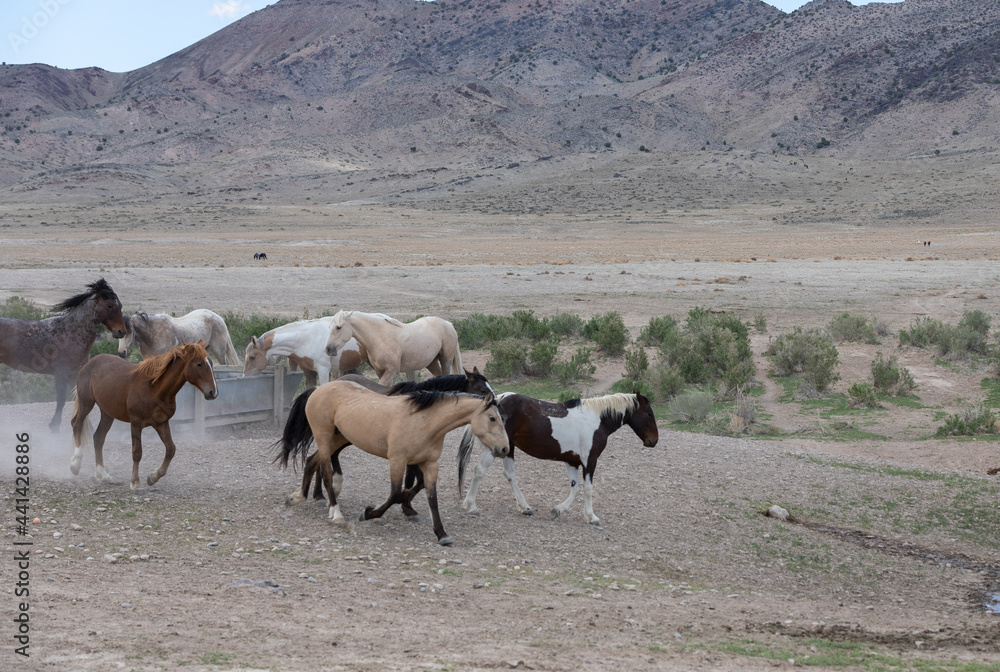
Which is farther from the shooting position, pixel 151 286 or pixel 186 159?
pixel 186 159

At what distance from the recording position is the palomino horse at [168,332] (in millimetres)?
12820

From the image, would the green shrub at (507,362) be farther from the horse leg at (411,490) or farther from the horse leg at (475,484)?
the horse leg at (411,490)

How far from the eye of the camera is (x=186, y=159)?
125 m

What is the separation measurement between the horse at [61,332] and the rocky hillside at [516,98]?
89.0 meters

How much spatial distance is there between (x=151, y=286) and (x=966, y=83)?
387 feet

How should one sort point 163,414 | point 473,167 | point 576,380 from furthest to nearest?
1. point 473,167
2. point 576,380
3. point 163,414

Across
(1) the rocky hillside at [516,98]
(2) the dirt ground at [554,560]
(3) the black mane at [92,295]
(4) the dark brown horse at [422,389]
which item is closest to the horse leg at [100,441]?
(2) the dirt ground at [554,560]

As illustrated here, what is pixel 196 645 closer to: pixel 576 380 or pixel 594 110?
pixel 576 380

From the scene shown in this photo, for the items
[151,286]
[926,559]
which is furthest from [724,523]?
[151,286]

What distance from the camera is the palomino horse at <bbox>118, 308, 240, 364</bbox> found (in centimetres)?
1282

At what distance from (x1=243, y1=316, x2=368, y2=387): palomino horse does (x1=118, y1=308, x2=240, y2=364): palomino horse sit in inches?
34.4

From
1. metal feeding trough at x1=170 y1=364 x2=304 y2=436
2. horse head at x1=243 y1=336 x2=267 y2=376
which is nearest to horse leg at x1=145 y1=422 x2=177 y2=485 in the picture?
metal feeding trough at x1=170 y1=364 x2=304 y2=436

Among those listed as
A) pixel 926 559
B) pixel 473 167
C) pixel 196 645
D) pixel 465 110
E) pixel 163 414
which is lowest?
pixel 926 559

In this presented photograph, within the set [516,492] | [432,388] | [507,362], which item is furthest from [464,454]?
[507,362]
